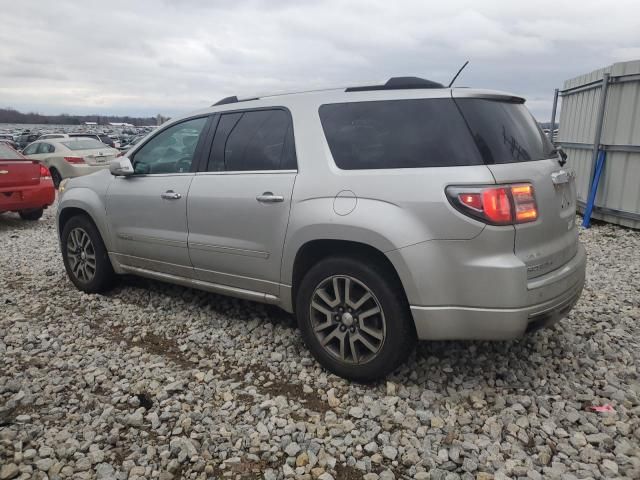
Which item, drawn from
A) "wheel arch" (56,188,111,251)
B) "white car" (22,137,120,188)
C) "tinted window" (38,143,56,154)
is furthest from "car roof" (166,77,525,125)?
"tinted window" (38,143,56,154)

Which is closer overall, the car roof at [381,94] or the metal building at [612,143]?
the car roof at [381,94]

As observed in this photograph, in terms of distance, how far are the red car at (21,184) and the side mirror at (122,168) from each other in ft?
18.1

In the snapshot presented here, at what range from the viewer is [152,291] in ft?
16.9

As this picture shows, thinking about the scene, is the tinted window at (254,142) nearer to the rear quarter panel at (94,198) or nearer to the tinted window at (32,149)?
the rear quarter panel at (94,198)

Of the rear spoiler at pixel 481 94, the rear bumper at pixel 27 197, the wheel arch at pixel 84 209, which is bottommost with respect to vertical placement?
the rear bumper at pixel 27 197

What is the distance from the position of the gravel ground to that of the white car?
10648 millimetres

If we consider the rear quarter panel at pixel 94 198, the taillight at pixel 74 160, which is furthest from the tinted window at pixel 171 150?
the taillight at pixel 74 160

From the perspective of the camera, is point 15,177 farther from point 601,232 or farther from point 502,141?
point 601,232

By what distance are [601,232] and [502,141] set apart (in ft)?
19.1

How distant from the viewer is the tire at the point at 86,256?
4918mm

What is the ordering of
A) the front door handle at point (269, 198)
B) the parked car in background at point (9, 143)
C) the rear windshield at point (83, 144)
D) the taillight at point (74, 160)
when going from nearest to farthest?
the front door handle at point (269, 198) < the parked car in background at point (9, 143) < the taillight at point (74, 160) < the rear windshield at point (83, 144)

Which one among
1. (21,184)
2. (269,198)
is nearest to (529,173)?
(269,198)

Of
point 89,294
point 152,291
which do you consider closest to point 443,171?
point 152,291

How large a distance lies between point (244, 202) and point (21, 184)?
285 inches
